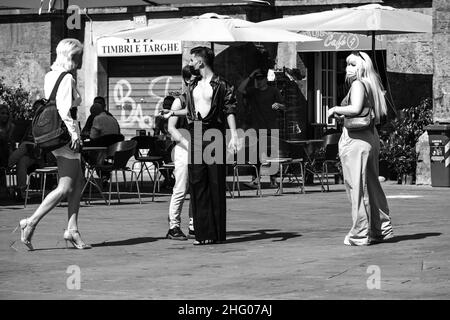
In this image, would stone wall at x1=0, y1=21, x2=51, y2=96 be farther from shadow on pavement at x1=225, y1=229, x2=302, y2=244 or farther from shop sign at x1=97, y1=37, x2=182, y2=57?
shadow on pavement at x1=225, y1=229, x2=302, y2=244

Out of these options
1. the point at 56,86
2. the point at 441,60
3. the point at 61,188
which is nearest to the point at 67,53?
the point at 56,86

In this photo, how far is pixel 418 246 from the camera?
11969 mm

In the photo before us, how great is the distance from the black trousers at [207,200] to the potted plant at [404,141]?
955 centimetres

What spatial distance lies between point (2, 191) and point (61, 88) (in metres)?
8.27

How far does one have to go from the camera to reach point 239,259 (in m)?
11.2

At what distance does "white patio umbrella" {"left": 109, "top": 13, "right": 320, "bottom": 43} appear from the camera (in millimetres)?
18812

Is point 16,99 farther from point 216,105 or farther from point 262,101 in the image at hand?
point 216,105

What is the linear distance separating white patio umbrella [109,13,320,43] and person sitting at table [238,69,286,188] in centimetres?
236

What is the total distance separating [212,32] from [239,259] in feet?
27.1

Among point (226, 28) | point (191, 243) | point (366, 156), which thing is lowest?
point (191, 243)

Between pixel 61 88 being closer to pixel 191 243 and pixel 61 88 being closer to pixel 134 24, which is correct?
pixel 191 243

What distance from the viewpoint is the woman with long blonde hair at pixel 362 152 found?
482 inches

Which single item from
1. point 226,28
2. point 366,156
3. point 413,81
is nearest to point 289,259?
point 366,156

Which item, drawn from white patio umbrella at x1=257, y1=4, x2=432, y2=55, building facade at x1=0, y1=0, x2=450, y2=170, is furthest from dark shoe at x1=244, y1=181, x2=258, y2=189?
building facade at x1=0, y1=0, x2=450, y2=170
